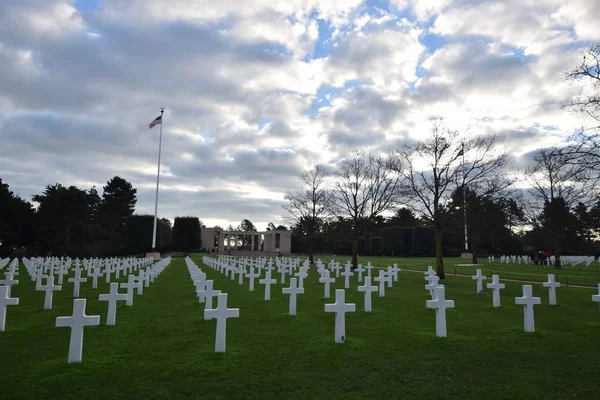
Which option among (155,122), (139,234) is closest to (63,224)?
(139,234)

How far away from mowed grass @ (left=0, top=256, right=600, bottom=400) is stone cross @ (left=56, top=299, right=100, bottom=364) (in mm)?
165

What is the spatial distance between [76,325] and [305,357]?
2.93 m

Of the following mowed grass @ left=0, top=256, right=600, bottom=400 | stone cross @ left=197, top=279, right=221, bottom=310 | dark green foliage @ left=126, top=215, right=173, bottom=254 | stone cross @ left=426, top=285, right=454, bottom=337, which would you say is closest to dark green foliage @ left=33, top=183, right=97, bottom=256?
dark green foliage @ left=126, top=215, right=173, bottom=254

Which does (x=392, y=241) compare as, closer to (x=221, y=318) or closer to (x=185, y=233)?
(x=185, y=233)

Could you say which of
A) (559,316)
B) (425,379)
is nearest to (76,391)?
(425,379)

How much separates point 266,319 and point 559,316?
245 inches

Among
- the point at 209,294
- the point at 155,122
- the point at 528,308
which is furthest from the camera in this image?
the point at 155,122

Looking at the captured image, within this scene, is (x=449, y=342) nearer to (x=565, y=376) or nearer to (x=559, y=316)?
(x=565, y=376)

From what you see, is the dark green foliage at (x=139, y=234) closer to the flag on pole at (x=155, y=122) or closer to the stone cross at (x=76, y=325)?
the flag on pole at (x=155, y=122)

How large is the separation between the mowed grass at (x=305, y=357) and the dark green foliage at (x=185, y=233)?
4603 centimetres

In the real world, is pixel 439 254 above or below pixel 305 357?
above

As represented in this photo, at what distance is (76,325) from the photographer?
5199mm

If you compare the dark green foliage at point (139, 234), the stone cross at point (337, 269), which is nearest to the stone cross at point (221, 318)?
the stone cross at point (337, 269)

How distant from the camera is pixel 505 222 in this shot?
144 ft
